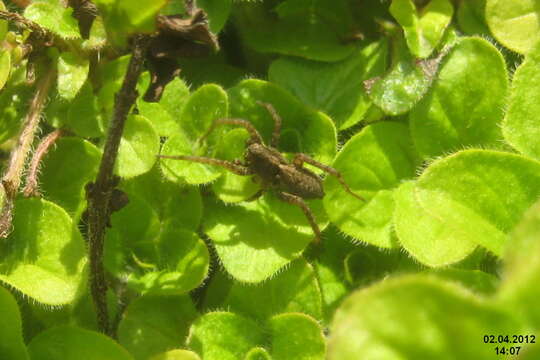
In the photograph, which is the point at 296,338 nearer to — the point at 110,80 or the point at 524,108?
the point at 524,108

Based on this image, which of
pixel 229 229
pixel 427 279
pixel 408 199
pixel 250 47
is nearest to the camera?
pixel 427 279

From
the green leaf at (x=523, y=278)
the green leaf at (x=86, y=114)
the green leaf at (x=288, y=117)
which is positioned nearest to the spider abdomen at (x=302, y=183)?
the green leaf at (x=288, y=117)

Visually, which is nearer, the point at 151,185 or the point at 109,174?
the point at 109,174

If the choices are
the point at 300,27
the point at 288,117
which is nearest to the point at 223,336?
the point at 288,117

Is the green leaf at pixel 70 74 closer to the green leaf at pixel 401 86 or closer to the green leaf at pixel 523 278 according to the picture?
the green leaf at pixel 401 86

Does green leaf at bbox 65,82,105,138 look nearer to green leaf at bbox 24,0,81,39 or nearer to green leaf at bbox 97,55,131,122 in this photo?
green leaf at bbox 97,55,131,122

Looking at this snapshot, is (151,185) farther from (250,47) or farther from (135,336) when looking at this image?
(250,47)

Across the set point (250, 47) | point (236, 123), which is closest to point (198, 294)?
point (236, 123)
